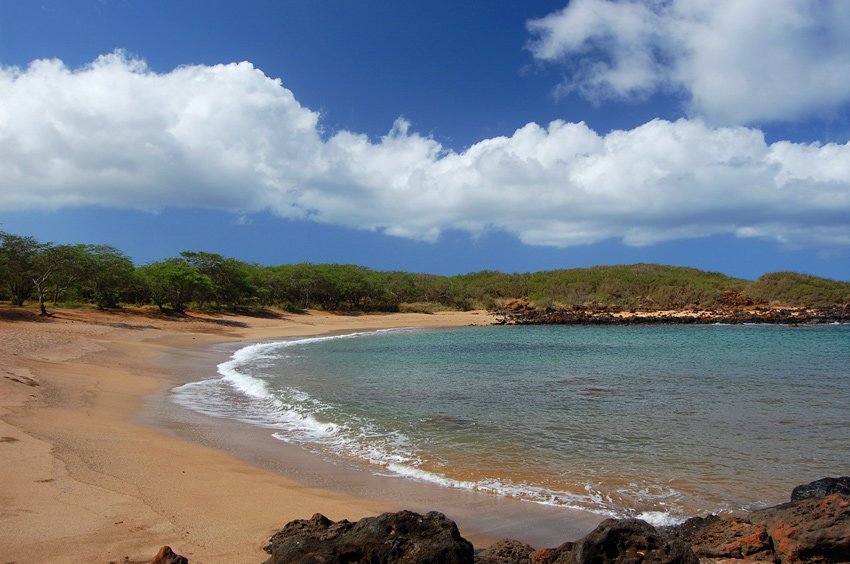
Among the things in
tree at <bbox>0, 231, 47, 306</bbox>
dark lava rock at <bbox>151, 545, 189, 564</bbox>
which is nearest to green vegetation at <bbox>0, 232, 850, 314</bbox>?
tree at <bbox>0, 231, 47, 306</bbox>

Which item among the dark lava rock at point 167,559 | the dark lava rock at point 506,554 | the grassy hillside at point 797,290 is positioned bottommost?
the dark lava rock at point 506,554

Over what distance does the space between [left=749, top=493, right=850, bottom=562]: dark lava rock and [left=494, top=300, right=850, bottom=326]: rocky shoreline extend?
5499cm

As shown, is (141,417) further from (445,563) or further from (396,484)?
(445,563)

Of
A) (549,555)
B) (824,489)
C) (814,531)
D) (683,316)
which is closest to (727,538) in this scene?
(814,531)

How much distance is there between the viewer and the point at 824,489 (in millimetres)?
6207

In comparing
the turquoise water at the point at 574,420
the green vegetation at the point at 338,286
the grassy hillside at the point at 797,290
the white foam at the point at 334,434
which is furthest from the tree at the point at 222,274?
the grassy hillside at the point at 797,290

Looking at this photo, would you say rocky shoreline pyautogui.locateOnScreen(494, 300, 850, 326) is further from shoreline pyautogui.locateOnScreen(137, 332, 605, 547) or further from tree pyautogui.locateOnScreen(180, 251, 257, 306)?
shoreline pyautogui.locateOnScreen(137, 332, 605, 547)

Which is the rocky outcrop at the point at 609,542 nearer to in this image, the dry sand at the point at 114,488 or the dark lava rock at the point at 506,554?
the dark lava rock at the point at 506,554

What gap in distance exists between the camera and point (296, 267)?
2653 inches

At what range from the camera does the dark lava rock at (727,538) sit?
522 centimetres

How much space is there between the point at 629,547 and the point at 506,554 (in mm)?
1125

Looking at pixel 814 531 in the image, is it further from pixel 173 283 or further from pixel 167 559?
pixel 173 283

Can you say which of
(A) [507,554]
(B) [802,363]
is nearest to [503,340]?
(B) [802,363]

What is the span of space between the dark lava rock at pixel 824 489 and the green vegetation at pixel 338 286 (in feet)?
122
